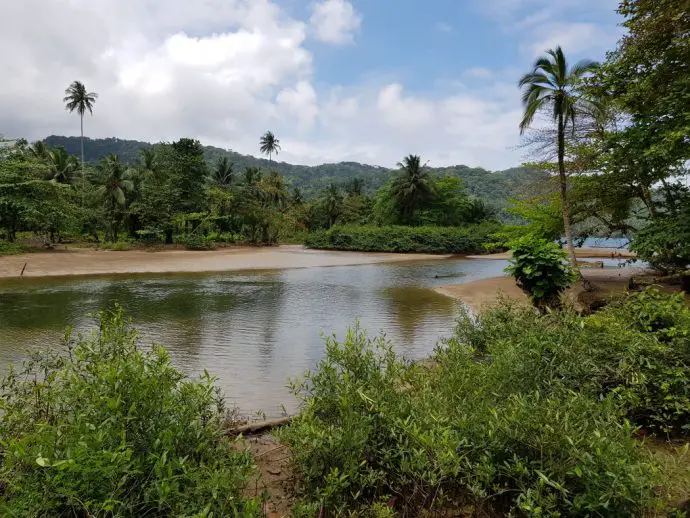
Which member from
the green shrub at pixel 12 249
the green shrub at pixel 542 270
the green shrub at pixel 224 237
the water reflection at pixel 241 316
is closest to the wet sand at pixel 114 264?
the green shrub at pixel 12 249

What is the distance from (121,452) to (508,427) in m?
2.51

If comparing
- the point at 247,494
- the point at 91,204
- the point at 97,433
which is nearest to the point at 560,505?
the point at 247,494

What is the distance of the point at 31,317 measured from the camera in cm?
1318

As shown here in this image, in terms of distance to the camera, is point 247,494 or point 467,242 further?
point 467,242

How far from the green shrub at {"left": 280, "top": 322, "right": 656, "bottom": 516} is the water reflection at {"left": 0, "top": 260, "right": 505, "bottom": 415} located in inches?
124

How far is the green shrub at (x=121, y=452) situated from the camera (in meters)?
2.36

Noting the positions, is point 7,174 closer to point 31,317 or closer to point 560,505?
point 31,317

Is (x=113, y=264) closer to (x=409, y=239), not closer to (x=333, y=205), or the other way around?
(x=409, y=239)

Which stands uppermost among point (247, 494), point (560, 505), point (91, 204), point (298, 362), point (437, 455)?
point (91, 204)

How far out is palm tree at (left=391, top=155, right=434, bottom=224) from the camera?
58.8 meters

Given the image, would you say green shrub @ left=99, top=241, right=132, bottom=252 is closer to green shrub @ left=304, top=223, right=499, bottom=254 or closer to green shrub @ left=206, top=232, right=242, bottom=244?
green shrub @ left=206, top=232, right=242, bottom=244

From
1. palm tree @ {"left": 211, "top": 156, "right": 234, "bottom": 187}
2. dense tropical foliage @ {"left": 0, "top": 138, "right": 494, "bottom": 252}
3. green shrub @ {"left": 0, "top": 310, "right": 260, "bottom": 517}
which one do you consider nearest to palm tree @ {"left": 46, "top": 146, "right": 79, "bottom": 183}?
dense tropical foliage @ {"left": 0, "top": 138, "right": 494, "bottom": 252}

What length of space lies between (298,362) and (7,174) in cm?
3366

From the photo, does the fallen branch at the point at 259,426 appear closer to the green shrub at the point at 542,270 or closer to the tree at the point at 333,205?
the green shrub at the point at 542,270
